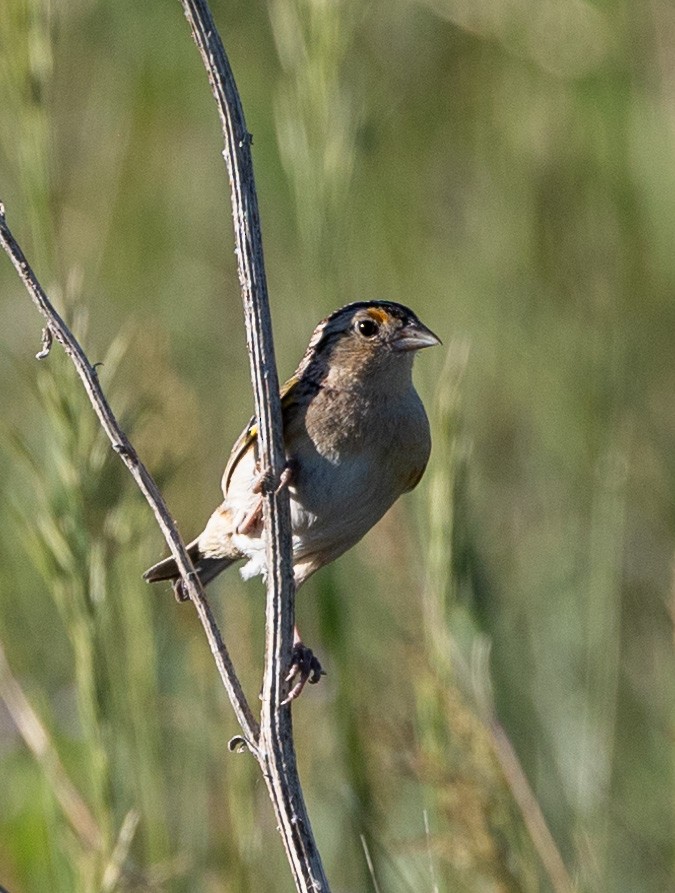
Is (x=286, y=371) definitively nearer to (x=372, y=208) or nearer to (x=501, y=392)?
(x=501, y=392)

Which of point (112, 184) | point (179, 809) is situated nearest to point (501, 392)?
point (112, 184)

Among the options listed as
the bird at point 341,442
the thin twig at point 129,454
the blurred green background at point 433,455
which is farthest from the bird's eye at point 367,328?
the thin twig at point 129,454

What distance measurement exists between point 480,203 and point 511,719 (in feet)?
7.32

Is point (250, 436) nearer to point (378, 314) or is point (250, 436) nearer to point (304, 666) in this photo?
point (378, 314)

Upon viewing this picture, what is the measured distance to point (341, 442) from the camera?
9.21 ft

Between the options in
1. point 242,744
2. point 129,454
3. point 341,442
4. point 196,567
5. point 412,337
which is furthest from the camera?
point 196,567

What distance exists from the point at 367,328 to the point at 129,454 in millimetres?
1045

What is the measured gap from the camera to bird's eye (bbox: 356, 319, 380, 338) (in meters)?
2.95

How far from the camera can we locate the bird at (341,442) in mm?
2795

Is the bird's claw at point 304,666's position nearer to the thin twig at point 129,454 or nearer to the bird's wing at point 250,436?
the bird's wing at point 250,436

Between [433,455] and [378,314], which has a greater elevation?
[378,314]

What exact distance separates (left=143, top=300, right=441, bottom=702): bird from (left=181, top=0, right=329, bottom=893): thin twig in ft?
2.17

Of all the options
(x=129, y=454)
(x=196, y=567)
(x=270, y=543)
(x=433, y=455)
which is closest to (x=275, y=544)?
(x=270, y=543)

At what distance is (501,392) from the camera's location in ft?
16.6
